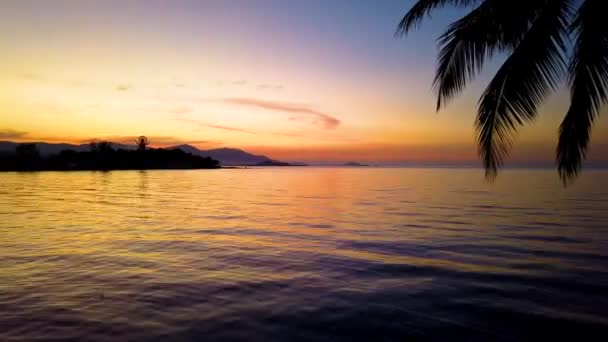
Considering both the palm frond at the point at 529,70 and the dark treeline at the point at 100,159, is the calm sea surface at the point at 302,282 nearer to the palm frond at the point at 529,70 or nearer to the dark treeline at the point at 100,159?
the palm frond at the point at 529,70

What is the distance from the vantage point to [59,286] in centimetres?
747

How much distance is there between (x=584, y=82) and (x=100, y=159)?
517ft

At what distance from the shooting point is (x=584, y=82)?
17.6 ft

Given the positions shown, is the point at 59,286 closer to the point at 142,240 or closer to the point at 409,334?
the point at 142,240

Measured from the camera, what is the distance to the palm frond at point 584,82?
5.32 meters

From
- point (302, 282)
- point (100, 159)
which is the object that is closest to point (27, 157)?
point (100, 159)

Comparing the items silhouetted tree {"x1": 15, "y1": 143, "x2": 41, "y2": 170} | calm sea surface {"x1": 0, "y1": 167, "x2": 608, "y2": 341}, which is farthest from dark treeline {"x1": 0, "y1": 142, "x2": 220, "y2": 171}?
calm sea surface {"x1": 0, "y1": 167, "x2": 608, "y2": 341}

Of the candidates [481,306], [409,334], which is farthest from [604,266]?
[409,334]

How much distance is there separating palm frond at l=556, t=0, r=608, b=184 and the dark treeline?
144 meters

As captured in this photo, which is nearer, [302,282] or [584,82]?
[584,82]

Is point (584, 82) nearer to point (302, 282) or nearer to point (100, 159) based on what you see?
point (302, 282)

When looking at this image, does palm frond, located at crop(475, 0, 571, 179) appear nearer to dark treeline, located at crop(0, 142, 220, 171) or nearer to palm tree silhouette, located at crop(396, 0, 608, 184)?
palm tree silhouette, located at crop(396, 0, 608, 184)

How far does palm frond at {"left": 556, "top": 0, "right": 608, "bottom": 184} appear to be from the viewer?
5.32m

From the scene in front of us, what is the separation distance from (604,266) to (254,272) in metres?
9.35
